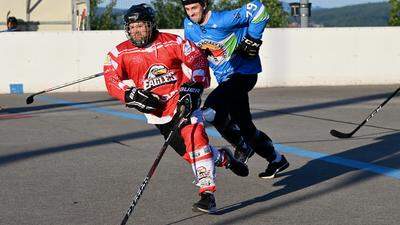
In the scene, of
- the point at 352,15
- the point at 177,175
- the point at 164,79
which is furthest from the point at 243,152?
the point at 352,15

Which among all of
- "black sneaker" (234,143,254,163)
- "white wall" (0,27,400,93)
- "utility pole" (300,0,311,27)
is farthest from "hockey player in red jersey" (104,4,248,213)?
"utility pole" (300,0,311,27)

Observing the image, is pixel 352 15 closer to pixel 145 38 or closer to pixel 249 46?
pixel 249 46

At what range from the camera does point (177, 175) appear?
768 centimetres

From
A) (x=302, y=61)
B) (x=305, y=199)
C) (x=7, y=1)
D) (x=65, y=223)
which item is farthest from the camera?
(x=7, y=1)

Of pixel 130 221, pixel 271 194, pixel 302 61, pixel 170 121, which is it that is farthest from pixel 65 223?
pixel 302 61

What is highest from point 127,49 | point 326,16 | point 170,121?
point 127,49

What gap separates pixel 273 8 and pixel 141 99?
2630 centimetres

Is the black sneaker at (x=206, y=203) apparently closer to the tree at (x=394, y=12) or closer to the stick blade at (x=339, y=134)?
the stick blade at (x=339, y=134)

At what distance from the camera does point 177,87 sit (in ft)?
20.0

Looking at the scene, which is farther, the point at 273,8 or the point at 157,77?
the point at 273,8

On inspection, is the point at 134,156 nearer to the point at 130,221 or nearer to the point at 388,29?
the point at 130,221

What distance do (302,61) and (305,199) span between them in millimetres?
12052

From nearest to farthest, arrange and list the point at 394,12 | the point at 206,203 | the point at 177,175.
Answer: the point at 206,203
the point at 177,175
the point at 394,12

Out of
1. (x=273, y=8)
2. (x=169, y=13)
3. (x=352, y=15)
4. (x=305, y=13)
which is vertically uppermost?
(x=305, y=13)
